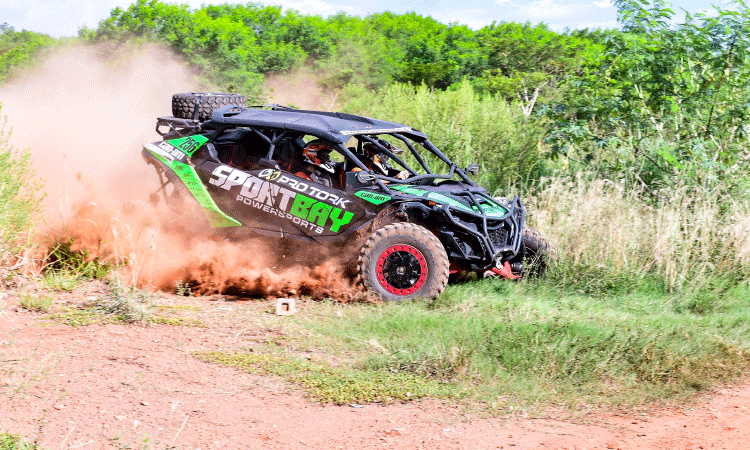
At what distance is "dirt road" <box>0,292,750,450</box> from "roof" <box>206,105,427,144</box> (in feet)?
9.46

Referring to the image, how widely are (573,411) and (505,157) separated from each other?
7.30 m

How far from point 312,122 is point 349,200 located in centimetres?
99

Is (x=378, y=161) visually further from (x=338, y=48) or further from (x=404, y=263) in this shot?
(x=338, y=48)

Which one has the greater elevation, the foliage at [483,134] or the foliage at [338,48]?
the foliage at [338,48]

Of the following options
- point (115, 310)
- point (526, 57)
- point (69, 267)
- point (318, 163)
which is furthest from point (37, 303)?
point (526, 57)

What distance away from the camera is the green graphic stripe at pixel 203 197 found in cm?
793

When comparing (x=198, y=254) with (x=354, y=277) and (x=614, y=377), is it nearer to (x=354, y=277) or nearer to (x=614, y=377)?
(x=354, y=277)

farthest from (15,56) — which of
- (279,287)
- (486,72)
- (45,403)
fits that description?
(45,403)

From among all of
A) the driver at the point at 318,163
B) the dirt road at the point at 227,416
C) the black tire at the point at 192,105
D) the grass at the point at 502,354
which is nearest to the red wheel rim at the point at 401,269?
the grass at the point at 502,354

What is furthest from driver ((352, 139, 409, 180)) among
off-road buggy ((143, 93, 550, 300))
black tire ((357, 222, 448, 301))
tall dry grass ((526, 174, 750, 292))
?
tall dry grass ((526, 174, 750, 292))

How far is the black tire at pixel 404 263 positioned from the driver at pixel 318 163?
1114 millimetres

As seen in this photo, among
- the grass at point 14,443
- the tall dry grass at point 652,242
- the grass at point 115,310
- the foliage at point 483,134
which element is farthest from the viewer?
the foliage at point 483,134

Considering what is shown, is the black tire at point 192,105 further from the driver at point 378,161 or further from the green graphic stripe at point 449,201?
the green graphic stripe at point 449,201

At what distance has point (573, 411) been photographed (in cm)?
517
